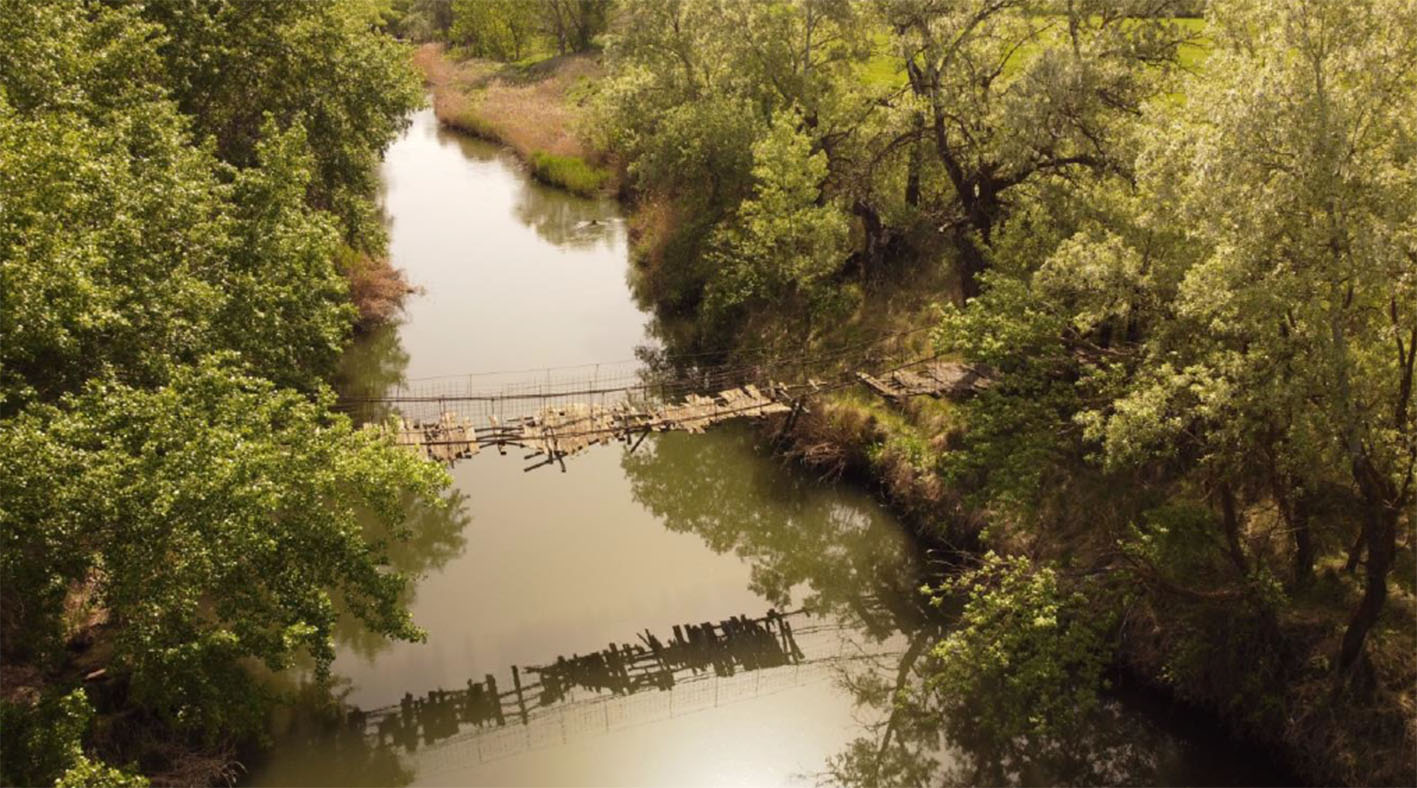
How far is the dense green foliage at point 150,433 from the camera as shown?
12.9 metres

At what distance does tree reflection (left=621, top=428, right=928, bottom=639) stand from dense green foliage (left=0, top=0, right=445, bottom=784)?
907 centimetres

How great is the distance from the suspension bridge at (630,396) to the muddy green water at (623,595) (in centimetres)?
142

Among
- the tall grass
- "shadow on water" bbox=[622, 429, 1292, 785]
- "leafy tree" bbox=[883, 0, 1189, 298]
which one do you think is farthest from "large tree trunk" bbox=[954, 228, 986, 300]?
the tall grass

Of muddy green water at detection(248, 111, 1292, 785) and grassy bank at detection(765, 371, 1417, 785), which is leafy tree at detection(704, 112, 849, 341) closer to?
muddy green water at detection(248, 111, 1292, 785)

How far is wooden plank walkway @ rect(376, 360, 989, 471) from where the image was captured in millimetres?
21484

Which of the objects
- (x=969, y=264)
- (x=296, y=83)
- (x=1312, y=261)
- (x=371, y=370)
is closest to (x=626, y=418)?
(x=969, y=264)

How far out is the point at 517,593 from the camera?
2172cm

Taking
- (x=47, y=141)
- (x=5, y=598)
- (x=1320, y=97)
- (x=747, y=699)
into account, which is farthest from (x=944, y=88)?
(x=5, y=598)

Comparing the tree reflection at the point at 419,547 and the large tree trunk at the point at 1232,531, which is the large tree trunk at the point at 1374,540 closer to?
the large tree trunk at the point at 1232,531

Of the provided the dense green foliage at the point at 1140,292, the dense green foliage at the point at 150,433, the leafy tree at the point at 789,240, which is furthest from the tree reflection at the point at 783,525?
the dense green foliage at the point at 150,433

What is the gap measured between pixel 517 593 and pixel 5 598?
32.2 feet

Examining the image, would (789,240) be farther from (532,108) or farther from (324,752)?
(532,108)

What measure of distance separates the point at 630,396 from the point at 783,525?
7.45 m

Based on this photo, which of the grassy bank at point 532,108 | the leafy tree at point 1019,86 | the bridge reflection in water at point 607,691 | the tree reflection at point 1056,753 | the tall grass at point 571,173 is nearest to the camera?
the tree reflection at point 1056,753
